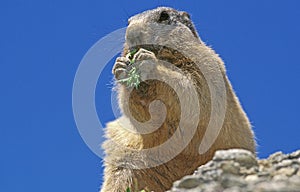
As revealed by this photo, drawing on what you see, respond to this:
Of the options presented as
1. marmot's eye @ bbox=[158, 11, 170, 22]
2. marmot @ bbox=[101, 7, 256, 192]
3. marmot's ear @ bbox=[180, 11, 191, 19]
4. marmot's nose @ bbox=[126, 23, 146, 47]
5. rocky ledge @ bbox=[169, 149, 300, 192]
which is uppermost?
marmot's ear @ bbox=[180, 11, 191, 19]

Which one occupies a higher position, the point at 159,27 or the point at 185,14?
the point at 185,14

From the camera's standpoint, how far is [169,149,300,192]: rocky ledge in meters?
2.60

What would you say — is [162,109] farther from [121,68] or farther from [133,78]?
[121,68]

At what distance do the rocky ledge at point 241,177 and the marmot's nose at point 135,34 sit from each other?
5686mm

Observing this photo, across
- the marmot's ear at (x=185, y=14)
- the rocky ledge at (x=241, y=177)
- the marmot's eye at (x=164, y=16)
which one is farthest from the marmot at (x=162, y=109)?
the rocky ledge at (x=241, y=177)

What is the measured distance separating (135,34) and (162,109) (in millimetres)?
1320

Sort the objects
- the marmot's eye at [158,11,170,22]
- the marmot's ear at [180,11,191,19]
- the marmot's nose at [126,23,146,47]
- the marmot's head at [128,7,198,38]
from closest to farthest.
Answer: the marmot's nose at [126,23,146,47] < the marmot's head at [128,7,198,38] < the marmot's eye at [158,11,170,22] < the marmot's ear at [180,11,191,19]

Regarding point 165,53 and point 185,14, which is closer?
point 165,53

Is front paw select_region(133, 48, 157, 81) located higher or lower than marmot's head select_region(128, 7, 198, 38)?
lower

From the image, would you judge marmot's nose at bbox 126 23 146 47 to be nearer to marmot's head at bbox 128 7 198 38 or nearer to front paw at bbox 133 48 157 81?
marmot's head at bbox 128 7 198 38

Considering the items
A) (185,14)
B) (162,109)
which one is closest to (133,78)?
(162,109)

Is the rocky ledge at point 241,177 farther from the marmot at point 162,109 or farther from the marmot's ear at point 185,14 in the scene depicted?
the marmot's ear at point 185,14

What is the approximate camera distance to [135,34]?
339 inches

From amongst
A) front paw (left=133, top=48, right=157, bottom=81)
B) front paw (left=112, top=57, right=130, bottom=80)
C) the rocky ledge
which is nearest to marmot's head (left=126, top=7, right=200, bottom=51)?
front paw (left=133, top=48, right=157, bottom=81)
